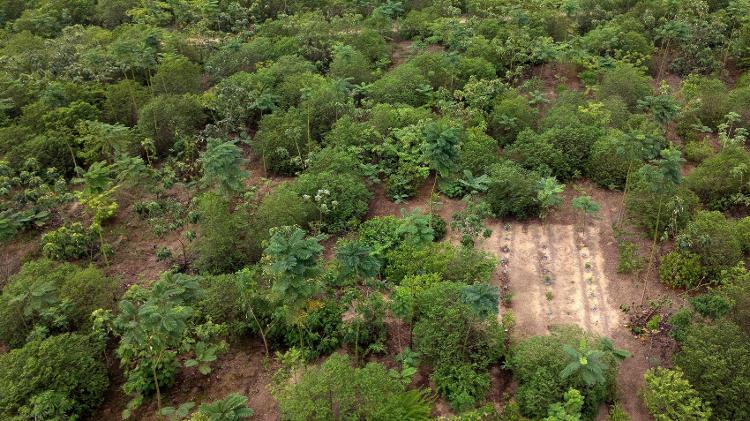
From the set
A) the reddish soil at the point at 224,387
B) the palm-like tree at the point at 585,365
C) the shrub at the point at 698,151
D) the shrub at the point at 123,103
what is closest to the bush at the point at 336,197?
the reddish soil at the point at 224,387

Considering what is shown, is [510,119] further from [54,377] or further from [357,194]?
[54,377]

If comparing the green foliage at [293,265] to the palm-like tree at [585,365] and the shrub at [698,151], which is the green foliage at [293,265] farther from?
the shrub at [698,151]

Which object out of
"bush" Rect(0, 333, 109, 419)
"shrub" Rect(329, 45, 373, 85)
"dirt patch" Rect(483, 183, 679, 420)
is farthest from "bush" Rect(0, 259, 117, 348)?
"shrub" Rect(329, 45, 373, 85)

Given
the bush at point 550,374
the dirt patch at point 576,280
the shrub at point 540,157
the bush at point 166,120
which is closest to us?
the bush at point 550,374

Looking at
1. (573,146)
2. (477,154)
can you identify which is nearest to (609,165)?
(573,146)

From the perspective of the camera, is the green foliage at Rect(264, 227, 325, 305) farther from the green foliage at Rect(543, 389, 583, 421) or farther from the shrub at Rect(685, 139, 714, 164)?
the shrub at Rect(685, 139, 714, 164)

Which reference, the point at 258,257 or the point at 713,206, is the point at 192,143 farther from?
the point at 713,206

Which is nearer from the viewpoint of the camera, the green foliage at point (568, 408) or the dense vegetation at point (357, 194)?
the green foliage at point (568, 408)
